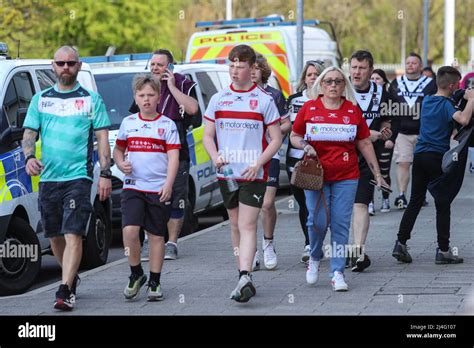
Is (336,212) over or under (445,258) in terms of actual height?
over

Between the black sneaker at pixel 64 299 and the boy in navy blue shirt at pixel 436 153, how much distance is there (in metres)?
3.30

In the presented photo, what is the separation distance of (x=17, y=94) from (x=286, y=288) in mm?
3167

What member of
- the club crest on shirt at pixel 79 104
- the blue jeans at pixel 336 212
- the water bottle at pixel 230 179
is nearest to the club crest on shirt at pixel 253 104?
the water bottle at pixel 230 179

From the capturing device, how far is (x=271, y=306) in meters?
A: 9.09

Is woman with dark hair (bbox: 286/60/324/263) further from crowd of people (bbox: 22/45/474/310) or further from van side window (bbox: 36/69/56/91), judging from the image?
van side window (bbox: 36/69/56/91)

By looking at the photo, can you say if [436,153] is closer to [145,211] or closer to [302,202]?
[302,202]

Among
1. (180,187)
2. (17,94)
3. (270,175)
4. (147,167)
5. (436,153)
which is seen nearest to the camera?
(147,167)

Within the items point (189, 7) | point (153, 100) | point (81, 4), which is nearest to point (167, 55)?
point (153, 100)

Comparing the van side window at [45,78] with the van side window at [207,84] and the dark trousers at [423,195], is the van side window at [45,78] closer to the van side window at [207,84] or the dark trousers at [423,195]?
the dark trousers at [423,195]

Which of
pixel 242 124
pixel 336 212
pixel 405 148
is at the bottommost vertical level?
pixel 405 148

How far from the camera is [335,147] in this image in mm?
9727

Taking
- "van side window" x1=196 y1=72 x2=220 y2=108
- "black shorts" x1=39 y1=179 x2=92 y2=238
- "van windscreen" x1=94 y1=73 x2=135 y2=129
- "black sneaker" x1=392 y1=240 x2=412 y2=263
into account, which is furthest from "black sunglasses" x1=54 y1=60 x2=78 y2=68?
"van side window" x1=196 y1=72 x2=220 y2=108

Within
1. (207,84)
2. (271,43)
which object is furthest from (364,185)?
(271,43)

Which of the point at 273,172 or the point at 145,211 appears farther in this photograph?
the point at 273,172
